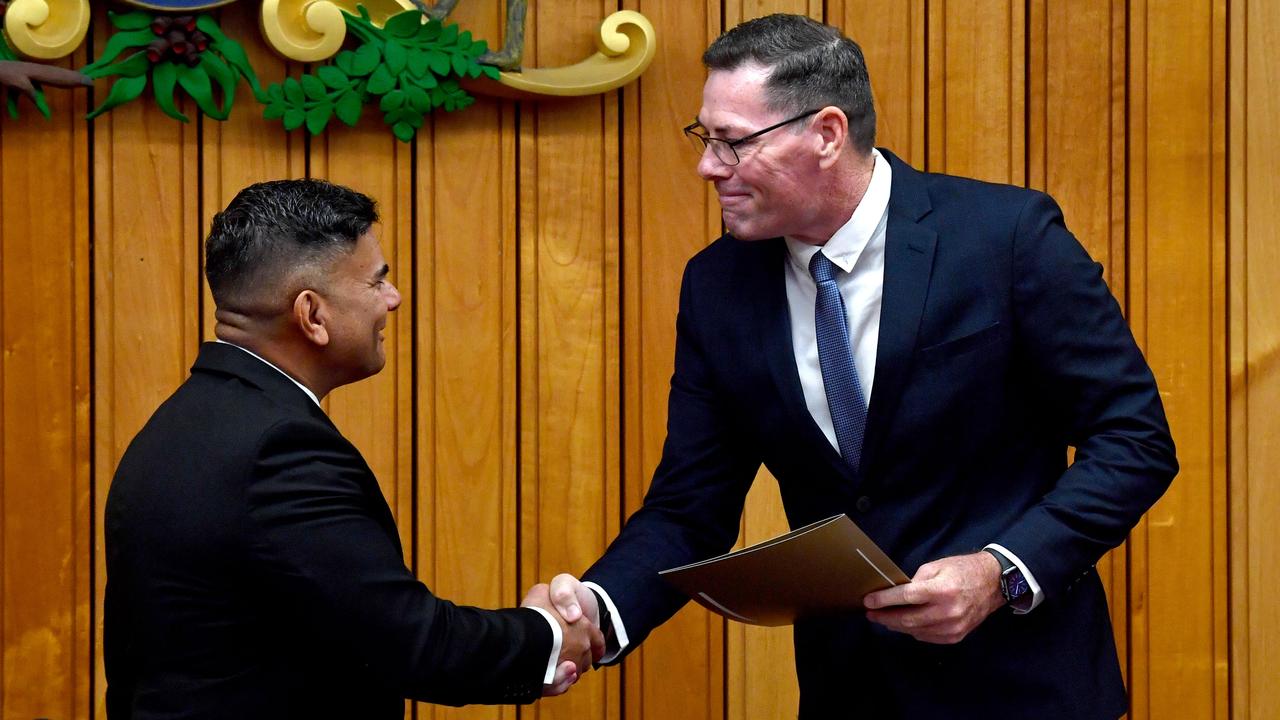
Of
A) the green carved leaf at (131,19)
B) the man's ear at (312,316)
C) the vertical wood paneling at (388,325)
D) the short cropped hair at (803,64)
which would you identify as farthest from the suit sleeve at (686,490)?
the green carved leaf at (131,19)

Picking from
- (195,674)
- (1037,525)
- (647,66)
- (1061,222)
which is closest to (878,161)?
(1061,222)

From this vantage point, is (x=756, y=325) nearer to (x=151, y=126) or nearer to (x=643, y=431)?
(x=643, y=431)

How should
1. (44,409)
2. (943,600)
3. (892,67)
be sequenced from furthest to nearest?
(892,67) → (44,409) → (943,600)

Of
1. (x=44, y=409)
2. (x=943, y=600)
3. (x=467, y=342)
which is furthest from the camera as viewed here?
(x=467, y=342)

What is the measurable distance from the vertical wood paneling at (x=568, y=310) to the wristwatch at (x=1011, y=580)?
4.53 feet

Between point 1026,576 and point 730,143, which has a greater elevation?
point 730,143

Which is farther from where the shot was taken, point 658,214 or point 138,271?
point 658,214

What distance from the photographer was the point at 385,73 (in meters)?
3.02

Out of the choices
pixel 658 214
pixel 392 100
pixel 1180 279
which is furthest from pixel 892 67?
pixel 392 100

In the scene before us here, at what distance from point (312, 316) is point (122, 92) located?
1223mm

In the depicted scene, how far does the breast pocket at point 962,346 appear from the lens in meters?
2.08

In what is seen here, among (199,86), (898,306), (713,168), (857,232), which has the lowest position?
(898,306)

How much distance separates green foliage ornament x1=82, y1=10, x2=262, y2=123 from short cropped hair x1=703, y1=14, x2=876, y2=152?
48.6 inches

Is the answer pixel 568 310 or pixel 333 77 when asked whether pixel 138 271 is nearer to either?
pixel 333 77
